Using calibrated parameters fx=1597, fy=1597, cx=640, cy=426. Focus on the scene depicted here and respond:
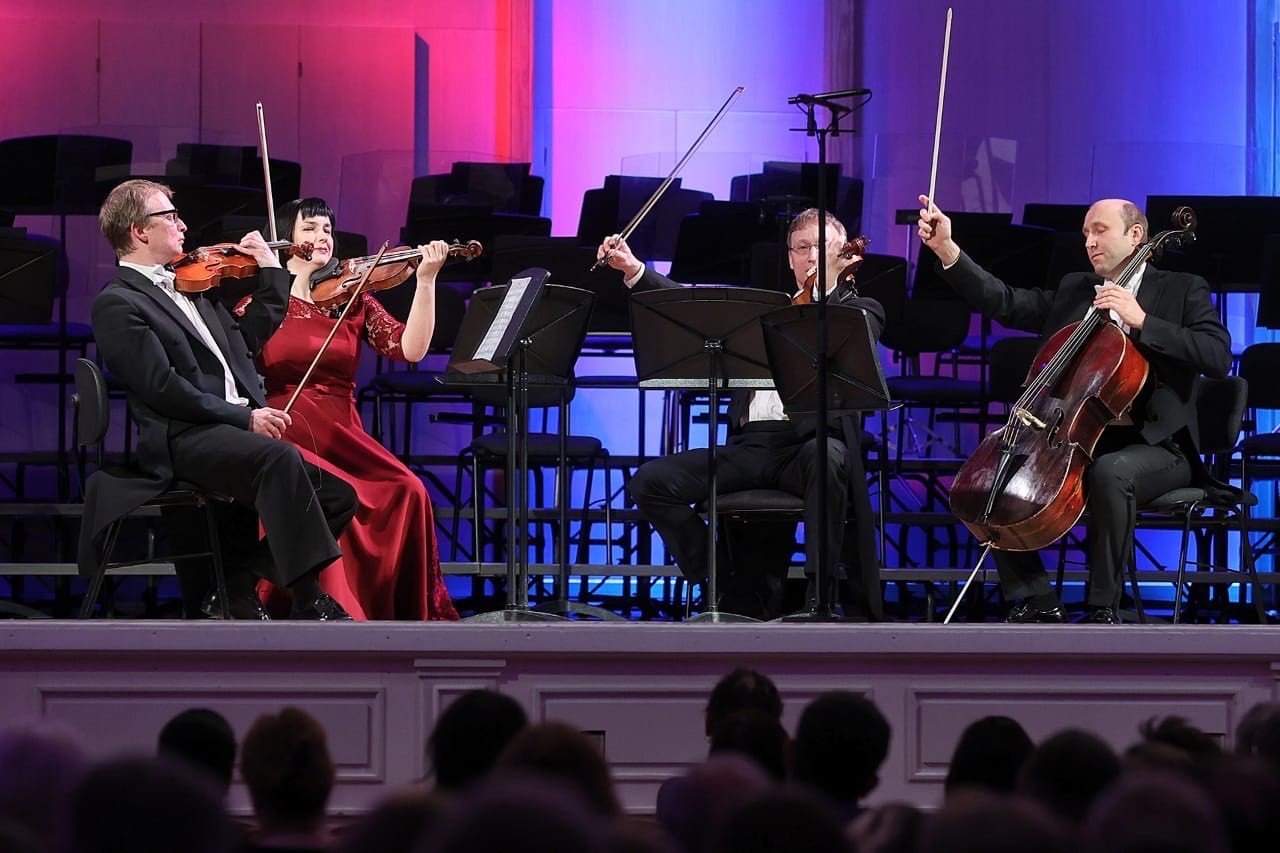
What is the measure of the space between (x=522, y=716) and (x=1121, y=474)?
241cm

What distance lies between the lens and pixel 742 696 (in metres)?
2.25

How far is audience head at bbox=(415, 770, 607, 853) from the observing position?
1.12 m

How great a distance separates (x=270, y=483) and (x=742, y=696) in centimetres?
169

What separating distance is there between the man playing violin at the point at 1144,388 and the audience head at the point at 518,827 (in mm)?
2883

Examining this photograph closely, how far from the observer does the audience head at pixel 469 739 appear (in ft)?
5.88

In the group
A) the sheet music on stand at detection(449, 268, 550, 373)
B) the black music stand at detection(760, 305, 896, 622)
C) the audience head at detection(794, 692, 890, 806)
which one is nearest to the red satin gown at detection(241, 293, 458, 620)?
→ the sheet music on stand at detection(449, 268, 550, 373)

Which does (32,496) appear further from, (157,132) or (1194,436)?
(1194,436)

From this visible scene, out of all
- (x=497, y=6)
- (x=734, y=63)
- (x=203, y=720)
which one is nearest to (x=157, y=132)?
(x=497, y=6)

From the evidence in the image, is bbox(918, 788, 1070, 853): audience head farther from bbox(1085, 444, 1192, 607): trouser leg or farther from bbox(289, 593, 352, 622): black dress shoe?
bbox(1085, 444, 1192, 607): trouser leg

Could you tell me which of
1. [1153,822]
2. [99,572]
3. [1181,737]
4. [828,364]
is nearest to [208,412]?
[99,572]

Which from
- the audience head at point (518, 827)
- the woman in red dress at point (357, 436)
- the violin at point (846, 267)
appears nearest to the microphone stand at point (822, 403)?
the violin at point (846, 267)

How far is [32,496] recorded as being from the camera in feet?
21.8

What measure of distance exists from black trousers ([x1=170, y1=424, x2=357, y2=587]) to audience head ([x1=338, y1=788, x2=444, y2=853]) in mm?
2332

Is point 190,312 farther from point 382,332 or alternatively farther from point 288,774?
point 288,774
